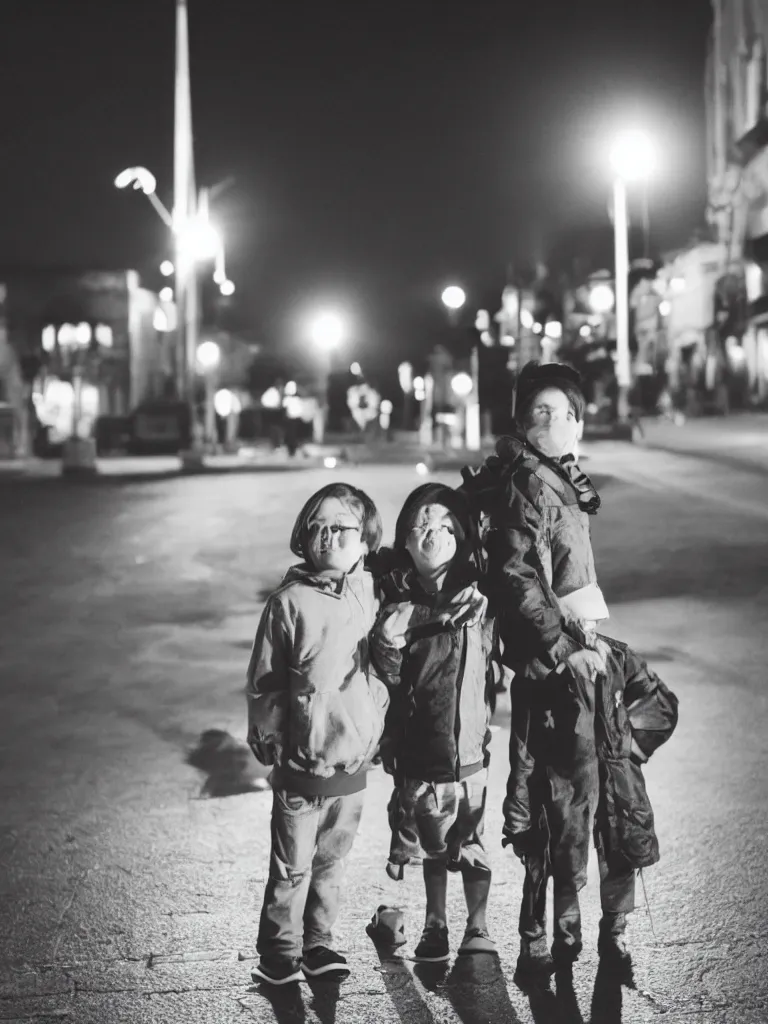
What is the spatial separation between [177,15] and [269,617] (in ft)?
117

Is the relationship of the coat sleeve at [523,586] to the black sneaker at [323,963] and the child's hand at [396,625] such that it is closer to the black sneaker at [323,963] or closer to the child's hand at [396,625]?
the child's hand at [396,625]

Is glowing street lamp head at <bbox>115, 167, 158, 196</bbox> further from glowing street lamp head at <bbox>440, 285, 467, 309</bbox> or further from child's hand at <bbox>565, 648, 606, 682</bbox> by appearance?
child's hand at <bbox>565, 648, 606, 682</bbox>

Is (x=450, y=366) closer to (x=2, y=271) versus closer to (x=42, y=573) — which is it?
(x=2, y=271)

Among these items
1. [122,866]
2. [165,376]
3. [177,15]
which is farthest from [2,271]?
[122,866]

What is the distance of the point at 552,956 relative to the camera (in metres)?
4.16

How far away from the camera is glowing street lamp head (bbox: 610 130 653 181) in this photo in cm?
2770

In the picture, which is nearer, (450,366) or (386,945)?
(386,945)

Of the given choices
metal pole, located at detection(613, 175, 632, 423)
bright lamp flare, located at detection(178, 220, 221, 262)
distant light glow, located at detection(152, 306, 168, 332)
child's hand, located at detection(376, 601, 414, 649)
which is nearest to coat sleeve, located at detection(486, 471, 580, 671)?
child's hand, located at detection(376, 601, 414, 649)

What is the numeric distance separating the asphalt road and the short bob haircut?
1.29m

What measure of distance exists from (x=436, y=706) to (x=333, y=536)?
597mm

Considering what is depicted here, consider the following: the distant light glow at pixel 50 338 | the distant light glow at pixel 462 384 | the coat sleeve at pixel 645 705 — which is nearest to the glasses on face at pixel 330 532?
the coat sleeve at pixel 645 705

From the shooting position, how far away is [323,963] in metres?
4.07

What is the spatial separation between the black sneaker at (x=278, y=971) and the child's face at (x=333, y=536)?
1.16 metres

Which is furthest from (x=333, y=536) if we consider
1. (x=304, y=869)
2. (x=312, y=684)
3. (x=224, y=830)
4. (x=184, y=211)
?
(x=184, y=211)
